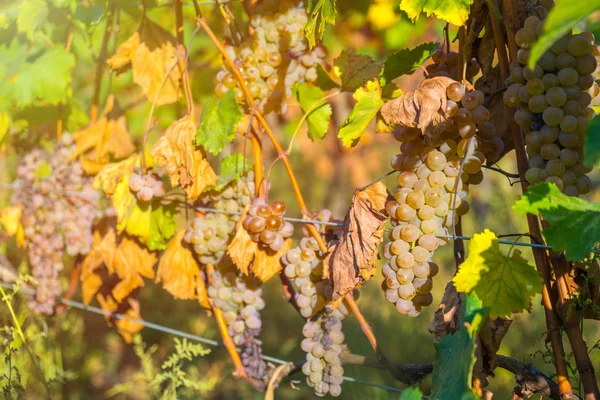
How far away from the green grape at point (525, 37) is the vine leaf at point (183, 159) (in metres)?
0.63

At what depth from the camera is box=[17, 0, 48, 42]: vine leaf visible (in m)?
1.50

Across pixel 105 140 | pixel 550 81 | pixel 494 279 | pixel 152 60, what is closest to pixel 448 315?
pixel 494 279

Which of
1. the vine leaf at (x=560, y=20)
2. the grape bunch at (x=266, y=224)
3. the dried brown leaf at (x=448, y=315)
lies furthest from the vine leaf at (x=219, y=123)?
the vine leaf at (x=560, y=20)

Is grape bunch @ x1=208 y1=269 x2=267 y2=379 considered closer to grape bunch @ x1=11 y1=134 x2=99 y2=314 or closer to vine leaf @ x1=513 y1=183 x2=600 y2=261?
grape bunch @ x1=11 y1=134 x2=99 y2=314

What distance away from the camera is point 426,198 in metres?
0.88

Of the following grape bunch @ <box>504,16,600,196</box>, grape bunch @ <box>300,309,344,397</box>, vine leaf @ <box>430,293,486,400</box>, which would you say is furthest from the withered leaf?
grape bunch @ <box>300,309,344,397</box>

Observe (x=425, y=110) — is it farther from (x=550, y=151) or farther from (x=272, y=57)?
(x=272, y=57)

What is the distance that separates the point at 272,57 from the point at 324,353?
0.58 m

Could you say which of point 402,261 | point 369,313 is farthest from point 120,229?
point 369,313

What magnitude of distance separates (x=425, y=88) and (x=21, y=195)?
1.24 metres

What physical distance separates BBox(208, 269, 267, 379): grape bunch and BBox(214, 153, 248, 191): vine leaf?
202 millimetres

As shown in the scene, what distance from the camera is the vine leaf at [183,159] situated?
1171 millimetres

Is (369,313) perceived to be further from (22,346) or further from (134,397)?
(22,346)

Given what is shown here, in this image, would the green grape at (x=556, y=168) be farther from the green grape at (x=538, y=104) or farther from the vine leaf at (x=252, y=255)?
the vine leaf at (x=252, y=255)
